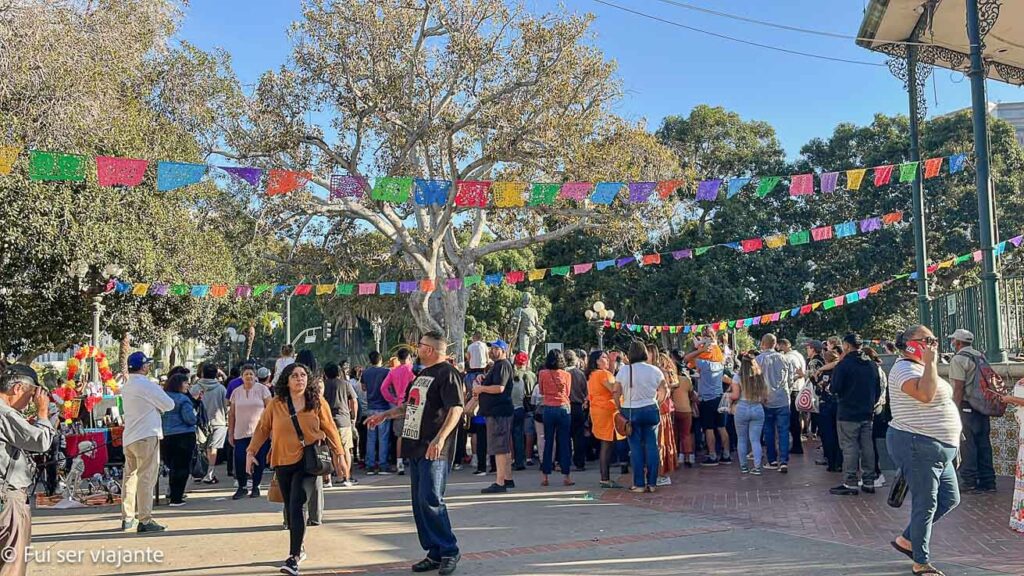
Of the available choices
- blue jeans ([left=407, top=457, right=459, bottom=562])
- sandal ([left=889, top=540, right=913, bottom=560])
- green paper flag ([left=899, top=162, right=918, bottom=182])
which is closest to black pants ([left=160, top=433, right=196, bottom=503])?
blue jeans ([left=407, top=457, right=459, bottom=562])

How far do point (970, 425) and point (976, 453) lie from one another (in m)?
0.33

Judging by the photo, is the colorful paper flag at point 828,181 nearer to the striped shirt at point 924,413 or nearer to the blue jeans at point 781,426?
the blue jeans at point 781,426

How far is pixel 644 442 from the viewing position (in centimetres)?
1002

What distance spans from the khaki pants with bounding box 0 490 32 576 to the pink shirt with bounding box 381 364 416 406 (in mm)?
7043

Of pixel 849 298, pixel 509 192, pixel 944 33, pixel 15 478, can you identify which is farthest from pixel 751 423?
pixel 849 298

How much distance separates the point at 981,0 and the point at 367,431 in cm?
Answer: 1069

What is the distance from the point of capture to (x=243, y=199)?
82.7 ft

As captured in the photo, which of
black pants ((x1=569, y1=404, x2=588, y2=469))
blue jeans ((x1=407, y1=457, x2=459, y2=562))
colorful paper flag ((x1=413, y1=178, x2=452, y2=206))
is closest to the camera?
blue jeans ((x1=407, y1=457, x2=459, y2=562))

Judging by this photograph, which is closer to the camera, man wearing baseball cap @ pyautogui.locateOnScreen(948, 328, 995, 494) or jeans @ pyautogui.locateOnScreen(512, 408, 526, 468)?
man wearing baseball cap @ pyautogui.locateOnScreen(948, 328, 995, 494)

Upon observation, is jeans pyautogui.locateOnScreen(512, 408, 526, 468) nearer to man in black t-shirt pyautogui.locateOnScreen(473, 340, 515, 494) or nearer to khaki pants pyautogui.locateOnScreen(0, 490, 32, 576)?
man in black t-shirt pyautogui.locateOnScreen(473, 340, 515, 494)

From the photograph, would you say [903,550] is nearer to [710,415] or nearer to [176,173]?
[710,415]

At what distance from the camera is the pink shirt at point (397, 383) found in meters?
12.2

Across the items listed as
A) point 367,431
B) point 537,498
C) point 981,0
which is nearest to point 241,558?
point 537,498

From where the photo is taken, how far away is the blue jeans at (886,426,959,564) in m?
5.82
